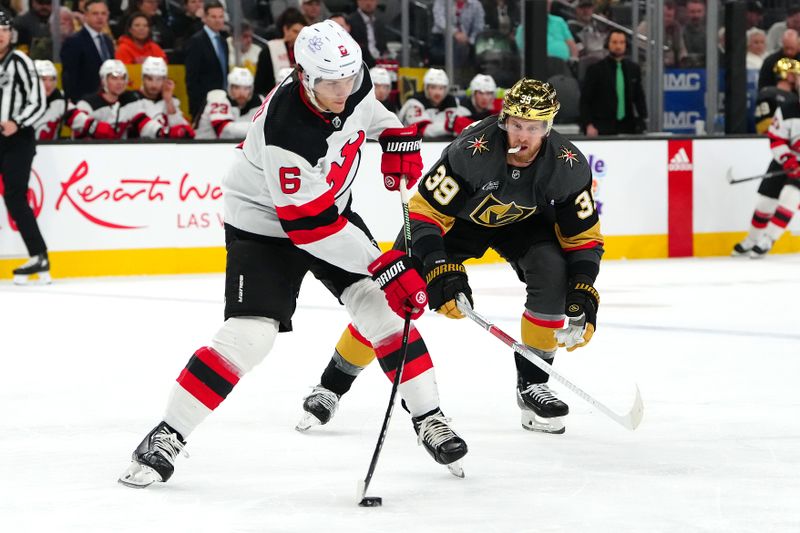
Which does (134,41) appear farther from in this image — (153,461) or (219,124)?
(153,461)

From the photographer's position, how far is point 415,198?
381cm

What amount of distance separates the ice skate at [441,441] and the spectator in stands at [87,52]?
5.96 m

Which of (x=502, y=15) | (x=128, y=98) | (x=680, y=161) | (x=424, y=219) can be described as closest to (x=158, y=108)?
(x=128, y=98)

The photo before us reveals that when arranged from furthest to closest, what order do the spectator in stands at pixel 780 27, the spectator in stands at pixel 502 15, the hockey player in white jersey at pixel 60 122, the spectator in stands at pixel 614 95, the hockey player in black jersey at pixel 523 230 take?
the spectator in stands at pixel 780 27
the spectator in stands at pixel 502 15
the spectator in stands at pixel 614 95
the hockey player in white jersey at pixel 60 122
the hockey player in black jersey at pixel 523 230

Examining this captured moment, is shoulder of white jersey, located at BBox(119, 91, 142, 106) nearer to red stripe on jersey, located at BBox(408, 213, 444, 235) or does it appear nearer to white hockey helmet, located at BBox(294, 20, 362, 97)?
red stripe on jersey, located at BBox(408, 213, 444, 235)

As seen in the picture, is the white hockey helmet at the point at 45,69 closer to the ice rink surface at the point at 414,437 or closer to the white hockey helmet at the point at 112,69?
the white hockey helmet at the point at 112,69

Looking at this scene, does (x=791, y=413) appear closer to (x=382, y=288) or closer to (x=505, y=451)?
(x=505, y=451)

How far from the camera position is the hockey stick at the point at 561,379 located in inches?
138

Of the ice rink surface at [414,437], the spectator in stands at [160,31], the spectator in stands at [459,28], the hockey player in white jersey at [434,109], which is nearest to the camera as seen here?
the ice rink surface at [414,437]

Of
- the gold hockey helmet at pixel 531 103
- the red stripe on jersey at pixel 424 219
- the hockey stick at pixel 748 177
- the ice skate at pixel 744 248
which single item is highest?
the gold hockey helmet at pixel 531 103

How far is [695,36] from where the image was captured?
10.2 metres

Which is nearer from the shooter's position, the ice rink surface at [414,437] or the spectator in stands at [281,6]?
the ice rink surface at [414,437]

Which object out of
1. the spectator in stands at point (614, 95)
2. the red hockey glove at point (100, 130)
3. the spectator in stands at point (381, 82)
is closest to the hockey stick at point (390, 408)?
the red hockey glove at point (100, 130)

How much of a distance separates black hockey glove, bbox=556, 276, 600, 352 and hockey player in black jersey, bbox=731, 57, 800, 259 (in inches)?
229
